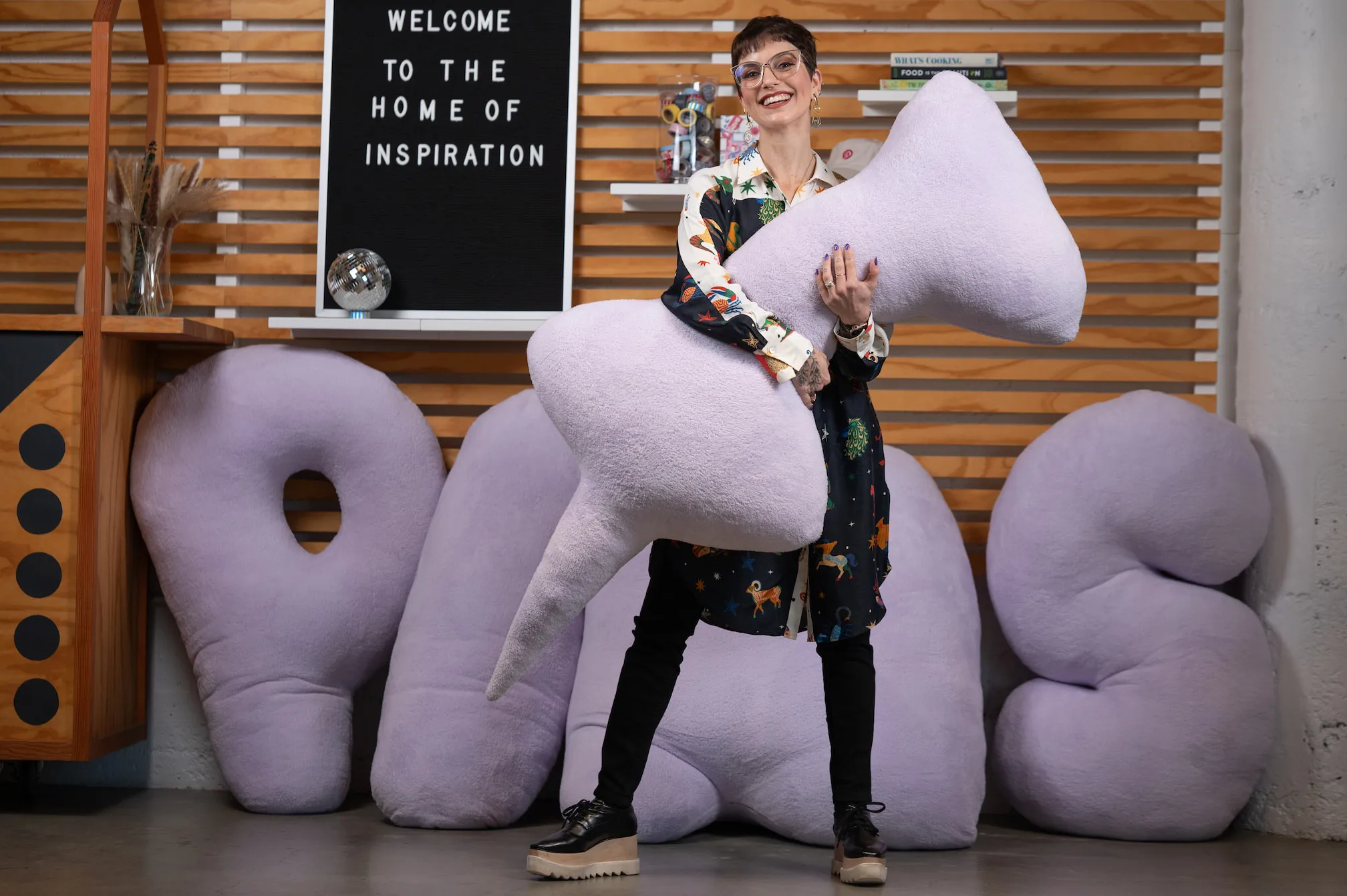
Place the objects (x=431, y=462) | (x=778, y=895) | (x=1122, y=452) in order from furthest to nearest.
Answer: (x=431, y=462) < (x=1122, y=452) < (x=778, y=895)

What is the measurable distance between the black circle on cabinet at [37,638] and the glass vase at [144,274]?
0.72 meters

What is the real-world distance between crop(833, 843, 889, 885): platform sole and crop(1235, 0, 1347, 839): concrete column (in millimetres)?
1113

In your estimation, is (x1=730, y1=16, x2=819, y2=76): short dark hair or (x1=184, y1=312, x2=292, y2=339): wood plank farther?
(x1=184, y1=312, x2=292, y2=339): wood plank

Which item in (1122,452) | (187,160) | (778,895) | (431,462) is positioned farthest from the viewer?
(187,160)

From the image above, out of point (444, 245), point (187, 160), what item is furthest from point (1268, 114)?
point (187, 160)

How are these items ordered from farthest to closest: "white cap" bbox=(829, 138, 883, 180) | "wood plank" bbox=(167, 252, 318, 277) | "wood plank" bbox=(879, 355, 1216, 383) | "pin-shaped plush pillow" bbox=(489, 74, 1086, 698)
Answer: "wood plank" bbox=(167, 252, 318, 277) → "wood plank" bbox=(879, 355, 1216, 383) → "white cap" bbox=(829, 138, 883, 180) → "pin-shaped plush pillow" bbox=(489, 74, 1086, 698)

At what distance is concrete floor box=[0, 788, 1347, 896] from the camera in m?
1.92

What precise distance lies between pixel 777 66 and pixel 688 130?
91cm

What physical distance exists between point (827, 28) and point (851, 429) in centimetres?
142

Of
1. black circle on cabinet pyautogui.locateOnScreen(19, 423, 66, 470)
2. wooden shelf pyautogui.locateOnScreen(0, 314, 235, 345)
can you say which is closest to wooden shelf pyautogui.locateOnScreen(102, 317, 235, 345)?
wooden shelf pyautogui.locateOnScreen(0, 314, 235, 345)

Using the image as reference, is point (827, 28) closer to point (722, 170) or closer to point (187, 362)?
point (722, 170)

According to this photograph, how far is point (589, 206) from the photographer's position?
2930 millimetres

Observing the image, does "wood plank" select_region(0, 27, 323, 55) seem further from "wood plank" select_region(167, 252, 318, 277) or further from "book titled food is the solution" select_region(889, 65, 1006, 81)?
"book titled food is the solution" select_region(889, 65, 1006, 81)

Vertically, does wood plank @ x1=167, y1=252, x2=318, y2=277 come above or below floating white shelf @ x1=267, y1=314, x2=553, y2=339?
above
